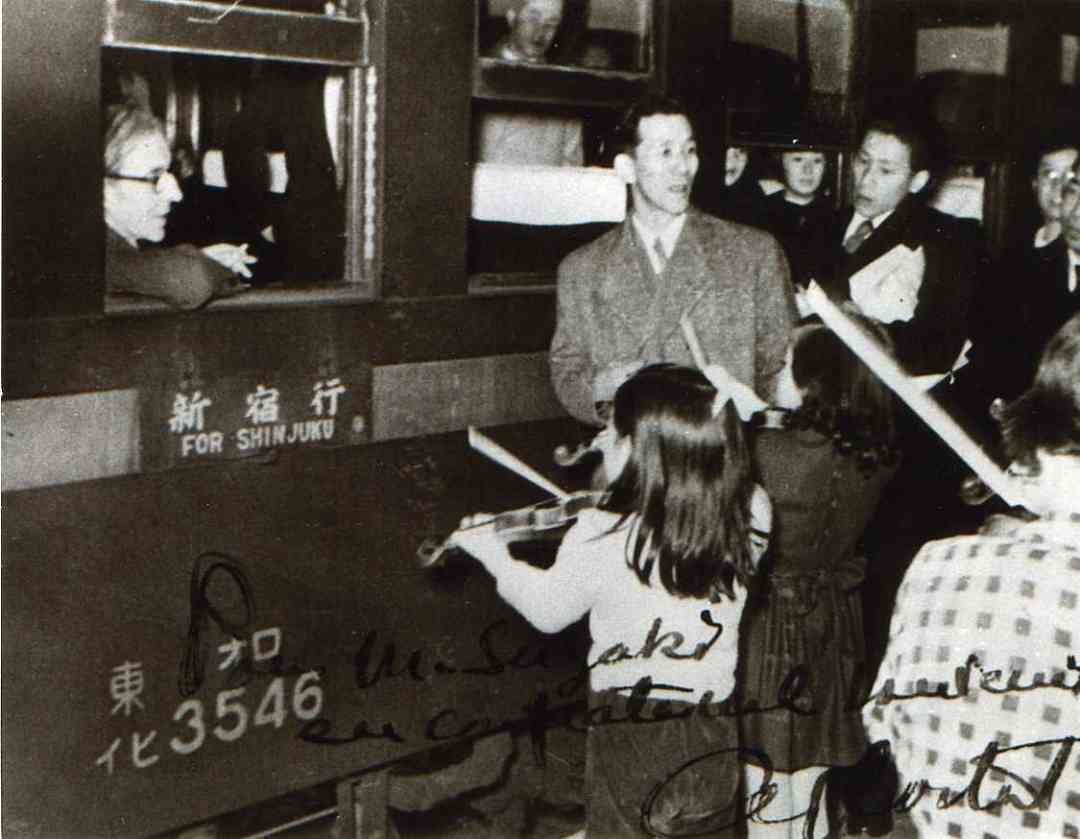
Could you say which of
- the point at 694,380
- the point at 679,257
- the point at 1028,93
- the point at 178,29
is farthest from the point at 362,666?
the point at 1028,93

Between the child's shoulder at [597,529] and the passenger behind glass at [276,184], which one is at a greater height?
the passenger behind glass at [276,184]

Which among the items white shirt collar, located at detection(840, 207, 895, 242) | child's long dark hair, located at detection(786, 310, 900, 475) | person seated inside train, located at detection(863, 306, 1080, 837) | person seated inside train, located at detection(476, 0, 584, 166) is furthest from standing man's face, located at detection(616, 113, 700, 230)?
person seated inside train, located at detection(863, 306, 1080, 837)

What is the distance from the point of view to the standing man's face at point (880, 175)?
3.20 metres

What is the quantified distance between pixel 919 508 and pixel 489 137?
1380 mm

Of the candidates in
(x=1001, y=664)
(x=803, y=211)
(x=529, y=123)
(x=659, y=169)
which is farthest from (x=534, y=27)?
(x=1001, y=664)

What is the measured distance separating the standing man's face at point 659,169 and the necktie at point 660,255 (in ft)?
0.11

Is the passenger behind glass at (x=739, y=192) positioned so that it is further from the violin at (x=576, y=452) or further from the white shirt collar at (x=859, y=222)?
the violin at (x=576, y=452)

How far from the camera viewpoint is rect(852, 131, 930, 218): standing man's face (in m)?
3.20

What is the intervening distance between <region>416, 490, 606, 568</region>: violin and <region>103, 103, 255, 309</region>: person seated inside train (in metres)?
0.78

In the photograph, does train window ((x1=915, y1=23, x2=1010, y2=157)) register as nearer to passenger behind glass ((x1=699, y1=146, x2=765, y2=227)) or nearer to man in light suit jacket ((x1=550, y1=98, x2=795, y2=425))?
passenger behind glass ((x1=699, y1=146, x2=765, y2=227))

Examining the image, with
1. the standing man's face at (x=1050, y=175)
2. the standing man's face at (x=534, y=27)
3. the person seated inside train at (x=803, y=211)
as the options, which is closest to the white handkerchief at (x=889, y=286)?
the person seated inside train at (x=803, y=211)

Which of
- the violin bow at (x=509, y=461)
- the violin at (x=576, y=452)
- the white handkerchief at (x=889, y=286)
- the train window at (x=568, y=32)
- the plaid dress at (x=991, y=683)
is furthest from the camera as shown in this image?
the white handkerchief at (x=889, y=286)

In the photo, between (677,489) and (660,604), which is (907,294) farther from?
(660,604)

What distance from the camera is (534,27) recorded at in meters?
2.71
